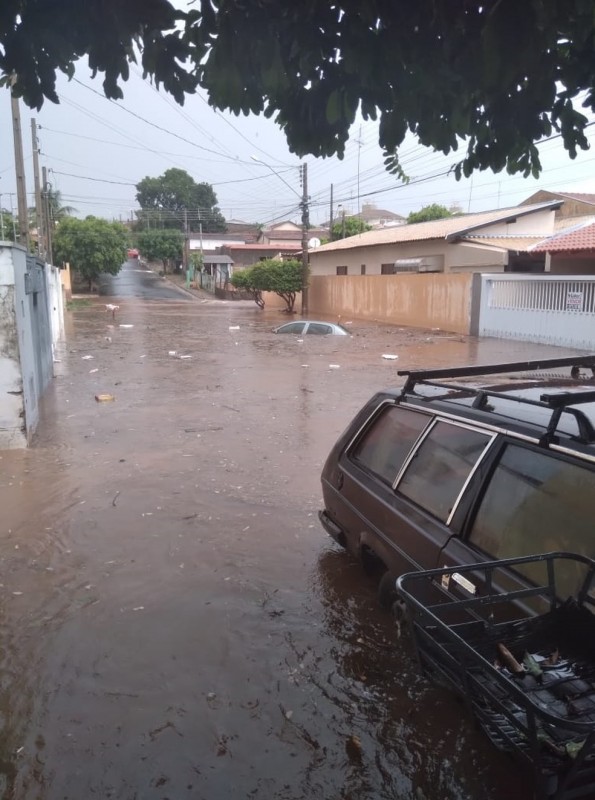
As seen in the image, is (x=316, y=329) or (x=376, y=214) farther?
(x=376, y=214)

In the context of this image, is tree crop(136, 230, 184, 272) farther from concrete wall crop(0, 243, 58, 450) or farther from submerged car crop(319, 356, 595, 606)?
submerged car crop(319, 356, 595, 606)

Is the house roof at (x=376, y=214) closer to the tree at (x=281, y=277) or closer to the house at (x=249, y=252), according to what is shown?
the house at (x=249, y=252)

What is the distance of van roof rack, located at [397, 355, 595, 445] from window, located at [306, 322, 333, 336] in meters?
17.8

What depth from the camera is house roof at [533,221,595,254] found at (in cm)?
1884

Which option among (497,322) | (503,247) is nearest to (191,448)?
(497,322)

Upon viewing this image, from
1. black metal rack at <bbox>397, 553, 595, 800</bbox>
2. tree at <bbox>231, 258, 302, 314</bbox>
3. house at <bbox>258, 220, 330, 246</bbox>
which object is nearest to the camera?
black metal rack at <bbox>397, 553, 595, 800</bbox>

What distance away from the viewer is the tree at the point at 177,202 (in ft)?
301

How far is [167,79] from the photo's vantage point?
2.85m

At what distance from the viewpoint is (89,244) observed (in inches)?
2167

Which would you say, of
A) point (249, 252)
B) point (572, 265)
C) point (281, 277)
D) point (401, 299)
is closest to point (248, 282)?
point (281, 277)

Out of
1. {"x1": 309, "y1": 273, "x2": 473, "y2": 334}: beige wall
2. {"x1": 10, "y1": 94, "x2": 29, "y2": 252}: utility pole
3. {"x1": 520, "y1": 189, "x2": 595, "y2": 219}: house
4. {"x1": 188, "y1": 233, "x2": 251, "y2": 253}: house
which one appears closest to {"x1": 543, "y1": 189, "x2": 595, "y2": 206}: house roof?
{"x1": 520, "y1": 189, "x2": 595, "y2": 219}: house

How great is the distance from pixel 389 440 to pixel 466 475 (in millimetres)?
890

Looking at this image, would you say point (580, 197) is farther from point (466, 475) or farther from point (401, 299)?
point (466, 475)

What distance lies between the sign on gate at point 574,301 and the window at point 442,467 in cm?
1585
